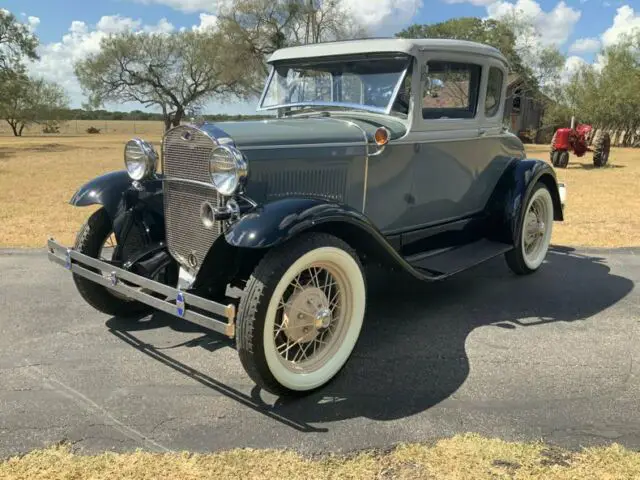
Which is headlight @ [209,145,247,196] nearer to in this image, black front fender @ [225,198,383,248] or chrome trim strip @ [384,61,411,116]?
black front fender @ [225,198,383,248]

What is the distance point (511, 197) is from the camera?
16.1ft

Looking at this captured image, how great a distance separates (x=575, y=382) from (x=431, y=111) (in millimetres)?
2143

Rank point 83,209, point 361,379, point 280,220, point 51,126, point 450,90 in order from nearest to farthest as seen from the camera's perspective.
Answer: point 280,220
point 361,379
point 450,90
point 83,209
point 51,126

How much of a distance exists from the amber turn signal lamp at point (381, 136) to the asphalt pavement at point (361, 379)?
1.34 m

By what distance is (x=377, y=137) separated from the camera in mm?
3605

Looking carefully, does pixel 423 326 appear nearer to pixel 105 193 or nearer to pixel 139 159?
pixel 139 159

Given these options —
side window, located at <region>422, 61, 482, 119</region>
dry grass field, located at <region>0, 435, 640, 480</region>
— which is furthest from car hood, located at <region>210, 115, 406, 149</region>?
dry grass field, located at <region>0, 435, 640, 480</region>

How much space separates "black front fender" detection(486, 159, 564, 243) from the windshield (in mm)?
1669

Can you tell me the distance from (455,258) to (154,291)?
240 centimetres

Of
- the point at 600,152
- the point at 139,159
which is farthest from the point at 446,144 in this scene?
the point at 600,152

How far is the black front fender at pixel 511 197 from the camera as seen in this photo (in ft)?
16.0

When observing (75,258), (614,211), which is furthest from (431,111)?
(614,211)

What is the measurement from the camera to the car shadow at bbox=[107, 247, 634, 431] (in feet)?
9.67

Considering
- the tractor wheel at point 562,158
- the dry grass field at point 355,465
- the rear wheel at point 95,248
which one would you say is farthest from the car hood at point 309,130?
the tractor wheel at point 562,158
